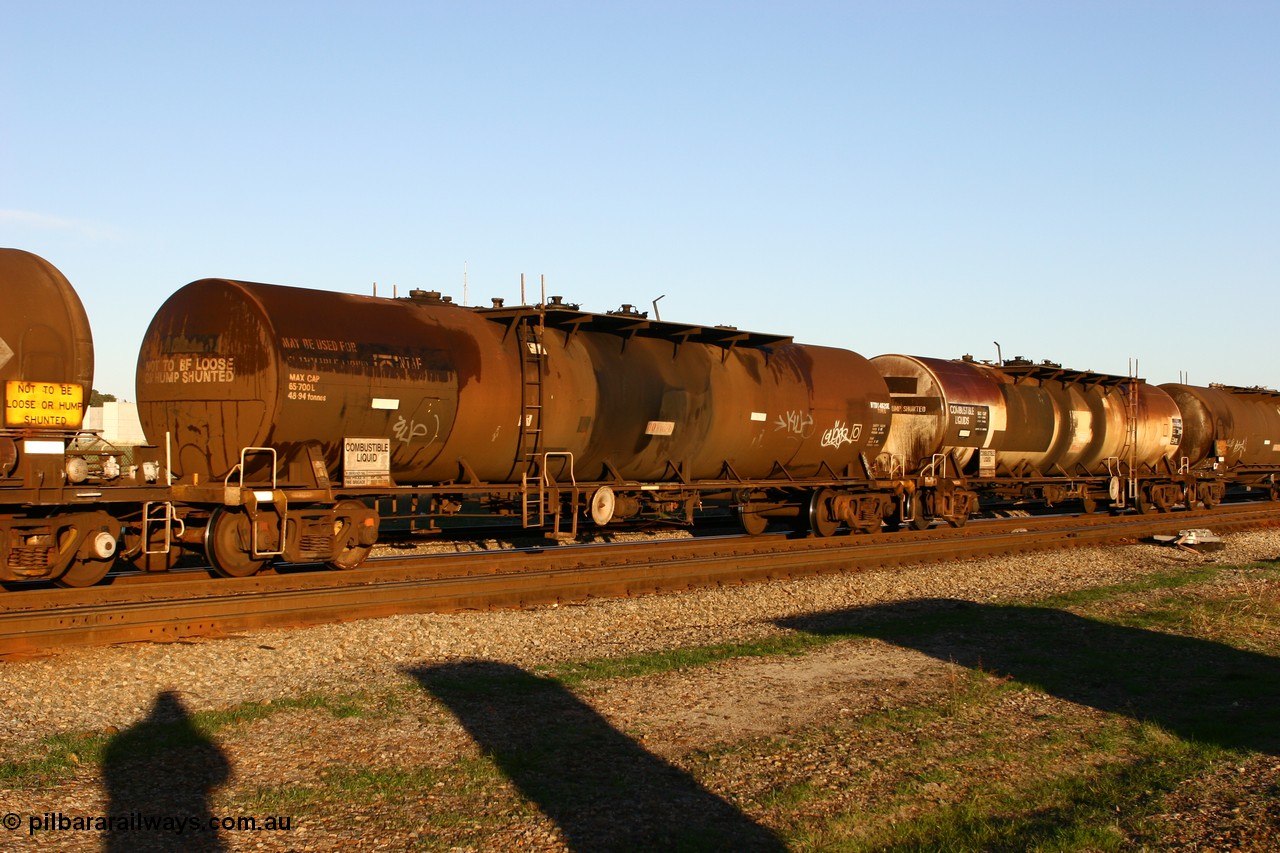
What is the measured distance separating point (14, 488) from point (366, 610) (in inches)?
156

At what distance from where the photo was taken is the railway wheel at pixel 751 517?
861 inches

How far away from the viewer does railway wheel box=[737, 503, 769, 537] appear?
861 inches

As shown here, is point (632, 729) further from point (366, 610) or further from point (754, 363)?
point (754, 363)

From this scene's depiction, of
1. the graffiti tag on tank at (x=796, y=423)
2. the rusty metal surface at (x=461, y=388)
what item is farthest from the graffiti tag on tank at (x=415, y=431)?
the graffiti tag on tank at (x=796, y=423)

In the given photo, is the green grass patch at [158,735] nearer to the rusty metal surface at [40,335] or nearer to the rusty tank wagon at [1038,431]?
the rusty metal surface at [40,335]

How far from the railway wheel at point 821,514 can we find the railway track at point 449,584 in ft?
2.46

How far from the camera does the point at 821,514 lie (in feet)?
73.6

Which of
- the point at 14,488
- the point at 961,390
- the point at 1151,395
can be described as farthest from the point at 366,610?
the point at 1151,395

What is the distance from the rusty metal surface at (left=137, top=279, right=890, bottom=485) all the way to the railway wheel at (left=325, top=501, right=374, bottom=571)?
72 centimetres

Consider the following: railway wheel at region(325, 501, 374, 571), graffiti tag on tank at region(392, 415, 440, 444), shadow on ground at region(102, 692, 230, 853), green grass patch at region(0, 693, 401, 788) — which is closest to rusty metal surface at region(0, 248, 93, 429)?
railway wheel at region(325, 501, 374, 571)

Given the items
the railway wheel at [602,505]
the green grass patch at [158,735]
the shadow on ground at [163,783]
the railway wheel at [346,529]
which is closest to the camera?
the shadow on ground at [163,783]

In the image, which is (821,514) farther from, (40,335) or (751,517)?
(40,335)

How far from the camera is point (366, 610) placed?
12594mm

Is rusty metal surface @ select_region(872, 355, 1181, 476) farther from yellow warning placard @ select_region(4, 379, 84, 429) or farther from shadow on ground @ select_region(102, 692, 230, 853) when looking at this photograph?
shadow on ground @ select_region(102, 692, 230, 853)
